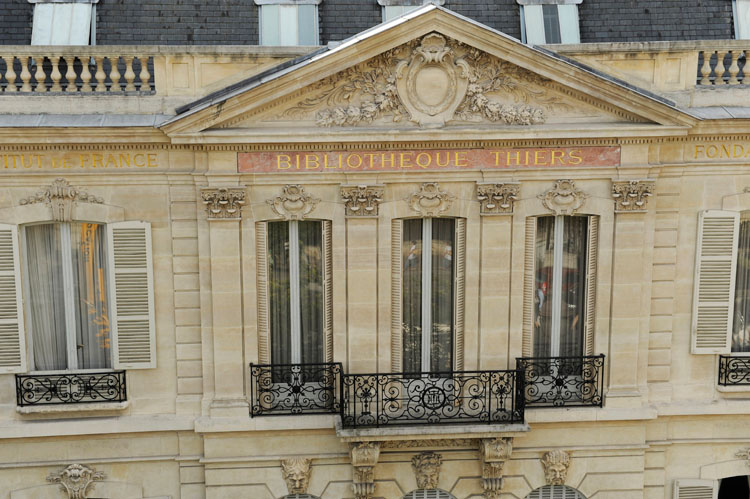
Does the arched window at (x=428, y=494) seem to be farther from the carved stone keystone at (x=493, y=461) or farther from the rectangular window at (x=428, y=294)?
the rectangular window at (x=428, y=294)

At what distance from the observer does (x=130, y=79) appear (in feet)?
38.8

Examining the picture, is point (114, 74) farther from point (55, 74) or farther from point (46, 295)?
point (46, 295)

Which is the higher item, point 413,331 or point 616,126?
point 616,126

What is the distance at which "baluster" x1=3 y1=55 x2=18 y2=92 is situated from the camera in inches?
Answer: 457

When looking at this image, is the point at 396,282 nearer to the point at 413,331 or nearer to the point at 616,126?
the point at 413,331

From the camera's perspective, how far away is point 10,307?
1211cm

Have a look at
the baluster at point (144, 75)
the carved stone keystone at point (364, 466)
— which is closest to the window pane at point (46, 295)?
the baluster at point (144, 75)

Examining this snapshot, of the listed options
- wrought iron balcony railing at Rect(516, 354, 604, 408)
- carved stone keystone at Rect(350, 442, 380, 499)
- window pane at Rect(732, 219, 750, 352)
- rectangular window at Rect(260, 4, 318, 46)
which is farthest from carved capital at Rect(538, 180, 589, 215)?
rectangular window at Rect(260, 4, 318, 46)

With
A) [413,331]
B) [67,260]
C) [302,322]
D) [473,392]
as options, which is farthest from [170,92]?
[473,392]

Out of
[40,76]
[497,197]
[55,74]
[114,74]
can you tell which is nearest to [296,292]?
[497,197]

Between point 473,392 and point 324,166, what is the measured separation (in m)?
4.09

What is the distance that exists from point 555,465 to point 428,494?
2.01m

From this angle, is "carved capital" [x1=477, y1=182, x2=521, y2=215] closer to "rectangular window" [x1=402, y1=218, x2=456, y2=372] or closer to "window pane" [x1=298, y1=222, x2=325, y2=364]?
"rectangular window" [x1=402, y1=218, x2=456, y2=372]

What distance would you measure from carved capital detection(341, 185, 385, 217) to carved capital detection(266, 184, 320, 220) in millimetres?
445
